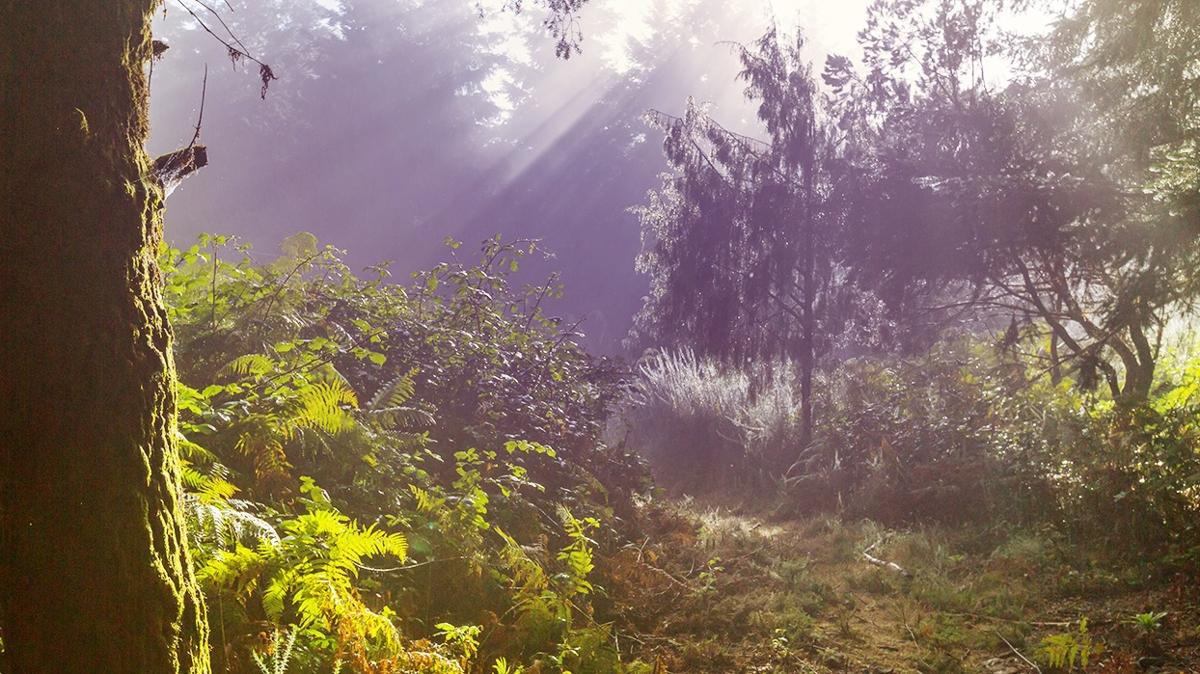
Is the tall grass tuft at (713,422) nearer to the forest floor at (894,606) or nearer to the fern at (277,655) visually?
the forest floor at (894,606)

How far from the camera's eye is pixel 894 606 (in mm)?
5828

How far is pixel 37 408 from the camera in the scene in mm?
1669

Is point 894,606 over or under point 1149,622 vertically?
over

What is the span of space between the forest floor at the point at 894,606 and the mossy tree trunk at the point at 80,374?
2.87m

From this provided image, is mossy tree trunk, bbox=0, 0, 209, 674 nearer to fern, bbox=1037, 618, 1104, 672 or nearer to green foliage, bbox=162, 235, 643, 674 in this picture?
green foliage, bbox=162, 235, 643, 674

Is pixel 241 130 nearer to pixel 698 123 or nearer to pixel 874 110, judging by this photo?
pixel 698 123

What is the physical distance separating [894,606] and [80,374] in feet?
18.0

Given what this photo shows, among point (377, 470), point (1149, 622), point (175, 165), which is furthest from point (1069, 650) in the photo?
point (175, 165)

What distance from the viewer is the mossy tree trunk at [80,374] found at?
1655 mm

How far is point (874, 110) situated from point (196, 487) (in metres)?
11.1

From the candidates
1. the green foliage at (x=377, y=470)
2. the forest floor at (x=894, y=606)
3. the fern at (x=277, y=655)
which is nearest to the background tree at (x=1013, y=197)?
the forest floor at (x=894, y=606)

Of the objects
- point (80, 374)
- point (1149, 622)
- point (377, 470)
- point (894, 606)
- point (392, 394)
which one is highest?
point (392, 394)

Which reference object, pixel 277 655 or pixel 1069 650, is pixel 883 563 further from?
pixel 277 655

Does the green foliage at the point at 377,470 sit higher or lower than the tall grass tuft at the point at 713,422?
lower
